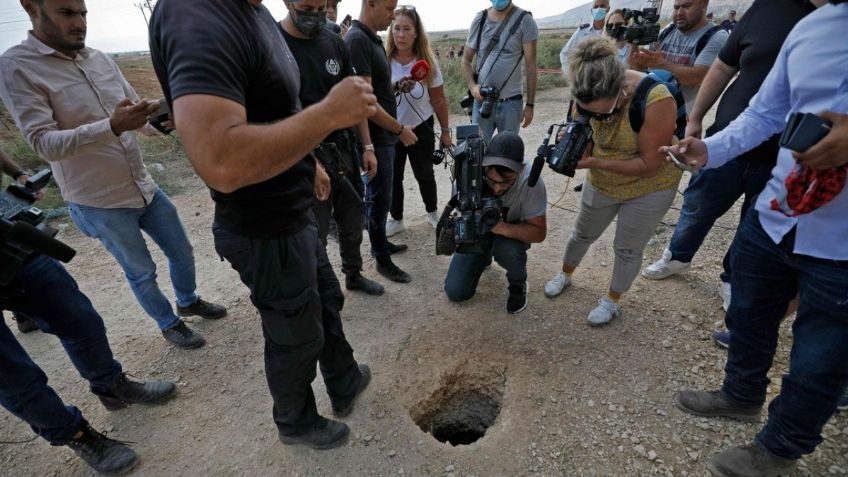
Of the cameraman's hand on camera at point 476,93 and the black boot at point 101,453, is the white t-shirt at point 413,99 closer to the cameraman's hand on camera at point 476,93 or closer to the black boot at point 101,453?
the cameraman's hand on camera at point 476,93

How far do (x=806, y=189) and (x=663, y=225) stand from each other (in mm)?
2959

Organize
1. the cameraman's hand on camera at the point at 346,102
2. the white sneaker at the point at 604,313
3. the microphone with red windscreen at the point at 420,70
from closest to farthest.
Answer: the cameraman's hand on camera at the point at 346,102 < the white sneaker at the point at 604,313 < the microphone with red windscreen at the point at 420,70

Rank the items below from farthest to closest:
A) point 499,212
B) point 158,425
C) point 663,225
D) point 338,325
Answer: point 663,225 → point 499,212 → point 158,425 → point 338,325

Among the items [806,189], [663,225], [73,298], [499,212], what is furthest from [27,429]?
[663,225]

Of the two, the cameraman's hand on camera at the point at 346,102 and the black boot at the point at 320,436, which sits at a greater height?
the cameraman's hand on camera at the point at 346,102

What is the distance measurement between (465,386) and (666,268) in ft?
6.29

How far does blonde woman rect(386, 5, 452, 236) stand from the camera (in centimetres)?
355

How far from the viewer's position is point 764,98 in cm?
168

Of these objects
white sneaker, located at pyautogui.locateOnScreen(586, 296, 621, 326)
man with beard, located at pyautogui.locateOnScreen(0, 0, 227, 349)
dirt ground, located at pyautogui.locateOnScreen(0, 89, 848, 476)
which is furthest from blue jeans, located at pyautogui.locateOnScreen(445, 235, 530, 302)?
man with beard, located at pyautogui.locateOnScreen(0, 0, 227, 349)

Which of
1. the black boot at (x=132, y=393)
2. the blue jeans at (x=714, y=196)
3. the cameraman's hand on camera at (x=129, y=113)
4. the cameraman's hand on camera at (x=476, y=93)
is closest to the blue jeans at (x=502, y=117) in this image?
the cameraman's hand on camera at (x=476, y=93)

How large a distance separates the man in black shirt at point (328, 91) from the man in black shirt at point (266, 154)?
0.63 meters

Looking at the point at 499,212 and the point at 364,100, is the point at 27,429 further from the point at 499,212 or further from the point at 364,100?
the point at 499,212

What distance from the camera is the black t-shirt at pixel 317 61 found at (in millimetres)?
2465

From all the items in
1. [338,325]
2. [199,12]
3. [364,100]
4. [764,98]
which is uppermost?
[199,12]
